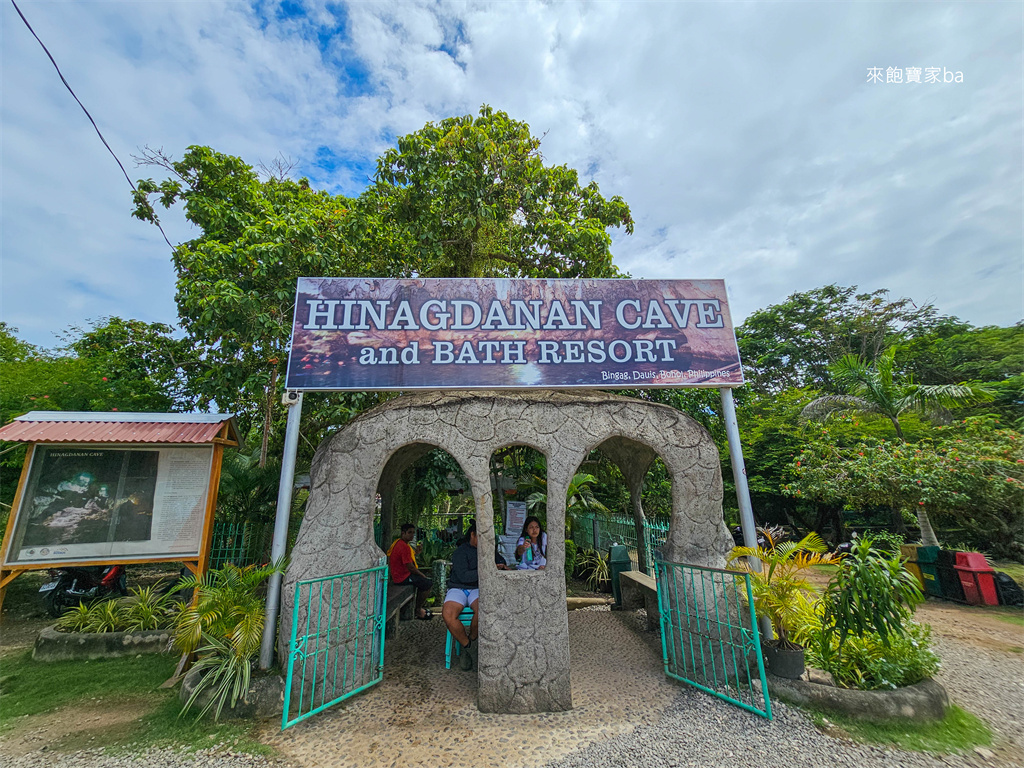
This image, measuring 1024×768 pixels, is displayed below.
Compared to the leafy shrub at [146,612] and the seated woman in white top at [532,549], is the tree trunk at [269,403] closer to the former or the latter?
the leafy shrub at [146,612]

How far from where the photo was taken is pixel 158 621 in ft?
20.3

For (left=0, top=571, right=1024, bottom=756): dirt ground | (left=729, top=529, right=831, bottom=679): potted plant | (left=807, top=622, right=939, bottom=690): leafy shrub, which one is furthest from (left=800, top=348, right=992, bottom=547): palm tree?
(left=729, top=529, right=831, bottom=679): potted plant

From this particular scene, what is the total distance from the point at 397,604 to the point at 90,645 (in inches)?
148

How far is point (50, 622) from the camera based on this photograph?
6992 mm

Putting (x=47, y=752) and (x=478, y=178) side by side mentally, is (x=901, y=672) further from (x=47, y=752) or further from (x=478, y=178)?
(x=478, y=178)

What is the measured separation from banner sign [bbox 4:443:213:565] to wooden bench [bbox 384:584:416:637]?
8.57ft

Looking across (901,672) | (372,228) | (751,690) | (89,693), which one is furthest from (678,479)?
(372,228)

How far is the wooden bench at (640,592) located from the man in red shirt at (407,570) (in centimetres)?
323

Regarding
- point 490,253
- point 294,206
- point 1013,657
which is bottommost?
point 1013,657

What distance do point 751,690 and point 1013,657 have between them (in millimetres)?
4172

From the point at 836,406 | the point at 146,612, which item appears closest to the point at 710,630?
the point at 146,612

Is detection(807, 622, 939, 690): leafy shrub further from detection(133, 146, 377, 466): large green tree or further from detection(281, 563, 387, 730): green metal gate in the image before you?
detection(133, 146, 377, 466): large green tree

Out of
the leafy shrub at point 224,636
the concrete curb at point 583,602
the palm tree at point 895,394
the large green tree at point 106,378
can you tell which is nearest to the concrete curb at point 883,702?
the concrete curb at point 583,602

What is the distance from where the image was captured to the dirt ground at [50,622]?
4090 mm
